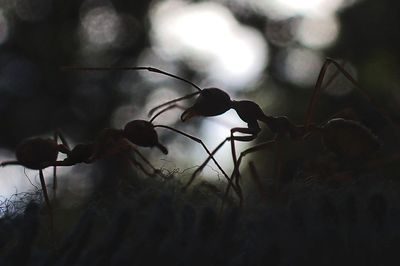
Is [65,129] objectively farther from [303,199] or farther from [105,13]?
[303,199]

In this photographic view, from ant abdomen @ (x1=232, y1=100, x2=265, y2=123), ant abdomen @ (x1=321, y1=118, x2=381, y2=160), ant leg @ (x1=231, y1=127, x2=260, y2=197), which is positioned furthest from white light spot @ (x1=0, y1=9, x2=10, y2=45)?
ant abdomen @ (x1=321, y1=118, x2=381, y2=160)

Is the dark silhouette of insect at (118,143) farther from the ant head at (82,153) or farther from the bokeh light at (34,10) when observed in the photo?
the bokeh light at (34,10)

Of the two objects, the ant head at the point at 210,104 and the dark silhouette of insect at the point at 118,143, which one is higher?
the ant head at the point at 210,104

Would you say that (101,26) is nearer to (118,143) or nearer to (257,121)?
(257,121)

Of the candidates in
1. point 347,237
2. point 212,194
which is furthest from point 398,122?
point 347,237

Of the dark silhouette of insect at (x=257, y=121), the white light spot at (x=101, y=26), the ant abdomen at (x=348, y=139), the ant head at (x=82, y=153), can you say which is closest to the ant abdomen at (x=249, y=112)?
the dark silhouette of insect at (x=257, y=121)

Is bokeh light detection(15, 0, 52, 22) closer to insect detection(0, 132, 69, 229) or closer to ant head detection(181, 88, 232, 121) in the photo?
ant head detection(181, 88, 232, 121)

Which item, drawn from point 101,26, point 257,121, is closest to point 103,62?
point 101,26
